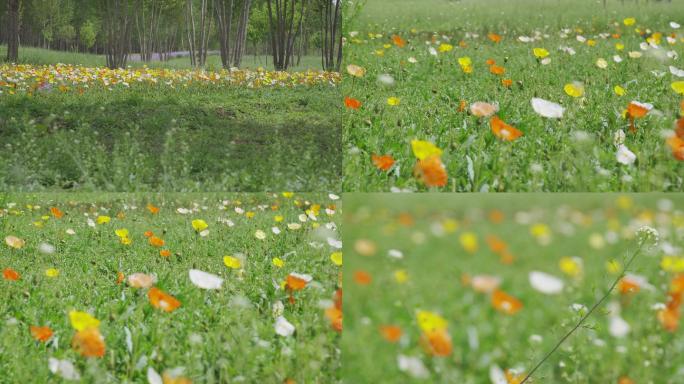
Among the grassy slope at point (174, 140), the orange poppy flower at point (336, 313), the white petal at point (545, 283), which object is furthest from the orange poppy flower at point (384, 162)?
the grassy slope at point (174, 140)

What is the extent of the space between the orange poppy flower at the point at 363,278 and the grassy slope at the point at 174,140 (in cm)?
104

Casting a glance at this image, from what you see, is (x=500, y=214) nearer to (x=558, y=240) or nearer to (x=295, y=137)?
(x=558, y=240)

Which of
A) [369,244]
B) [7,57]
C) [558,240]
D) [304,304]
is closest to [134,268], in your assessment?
[304,304]

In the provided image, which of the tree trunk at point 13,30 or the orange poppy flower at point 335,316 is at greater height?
the tree trunk at point 13,30

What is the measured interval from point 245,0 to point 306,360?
340cm

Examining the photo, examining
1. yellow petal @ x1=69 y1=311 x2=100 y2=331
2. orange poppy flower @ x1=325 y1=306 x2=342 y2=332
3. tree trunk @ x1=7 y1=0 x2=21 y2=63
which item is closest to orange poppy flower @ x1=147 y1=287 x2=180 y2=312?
yellow petal @ x1=69 y1=311 x2=100 y2=331

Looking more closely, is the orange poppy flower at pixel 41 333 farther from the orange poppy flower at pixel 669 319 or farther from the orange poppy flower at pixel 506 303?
the orange poppy flower at pixel 669 319

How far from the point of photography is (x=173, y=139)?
3945mm

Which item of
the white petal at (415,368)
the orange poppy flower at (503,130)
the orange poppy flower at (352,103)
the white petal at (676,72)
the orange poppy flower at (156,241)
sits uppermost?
the white petal at (676,72)

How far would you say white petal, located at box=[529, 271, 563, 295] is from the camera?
2.50 metres

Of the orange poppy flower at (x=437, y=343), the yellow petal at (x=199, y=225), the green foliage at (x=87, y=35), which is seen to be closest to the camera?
the orange poppy flower at (x=437, y=343)

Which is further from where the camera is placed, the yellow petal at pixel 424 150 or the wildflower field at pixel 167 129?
the wildflower field at pixel 167 129

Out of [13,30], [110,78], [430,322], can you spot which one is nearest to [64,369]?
[430,322]

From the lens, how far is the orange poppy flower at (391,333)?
86.5 inches
